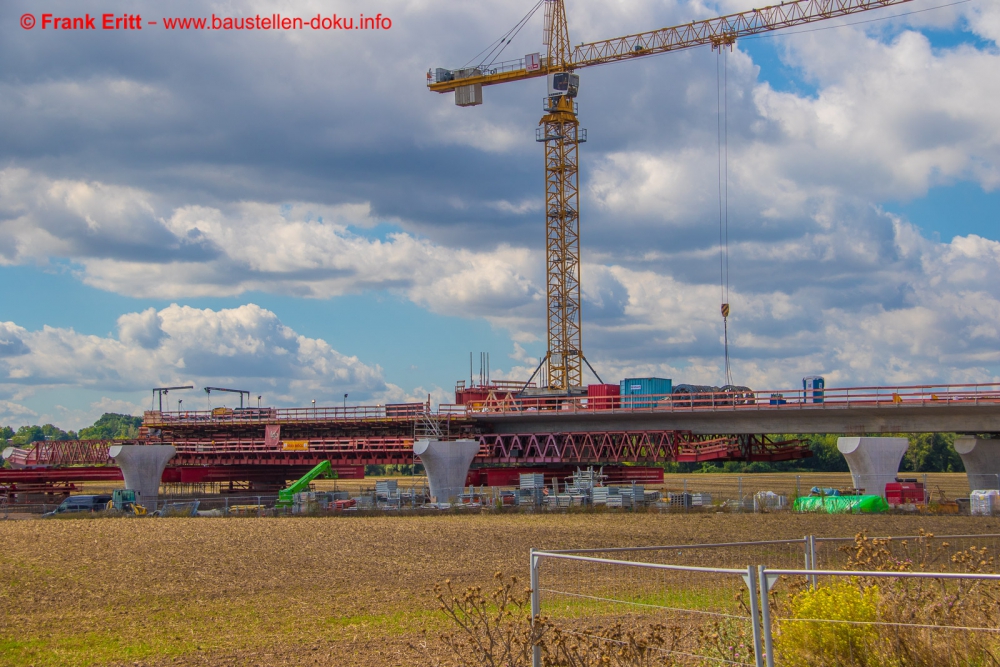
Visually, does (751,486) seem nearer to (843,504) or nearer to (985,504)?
(985,504)

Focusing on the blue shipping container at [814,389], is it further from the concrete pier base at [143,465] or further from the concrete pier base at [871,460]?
the concrete pier base at [143,465]

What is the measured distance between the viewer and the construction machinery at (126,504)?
47500mm

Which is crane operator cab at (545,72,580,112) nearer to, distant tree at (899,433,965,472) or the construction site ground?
the construction site ground

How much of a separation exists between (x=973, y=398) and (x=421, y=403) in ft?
113

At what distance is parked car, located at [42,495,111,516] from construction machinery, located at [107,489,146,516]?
62 centimetres

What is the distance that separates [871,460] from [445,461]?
73.2 ft

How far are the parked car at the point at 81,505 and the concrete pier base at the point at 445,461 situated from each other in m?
16.6

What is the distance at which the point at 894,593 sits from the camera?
37.1 feet

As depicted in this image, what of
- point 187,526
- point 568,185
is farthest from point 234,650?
point 568,185

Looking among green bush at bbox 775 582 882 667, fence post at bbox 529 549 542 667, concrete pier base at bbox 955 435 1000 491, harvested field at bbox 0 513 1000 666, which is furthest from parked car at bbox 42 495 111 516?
green bush at bbox 775 582 882 667

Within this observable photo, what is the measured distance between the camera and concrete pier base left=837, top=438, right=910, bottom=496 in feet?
152

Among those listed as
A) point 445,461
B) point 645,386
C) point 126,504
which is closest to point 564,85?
point 645,386

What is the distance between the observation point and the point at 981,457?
1970 inches

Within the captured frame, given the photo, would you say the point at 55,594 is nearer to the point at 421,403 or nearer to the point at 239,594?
the point at 239,594
